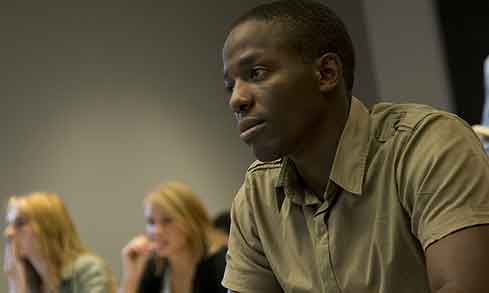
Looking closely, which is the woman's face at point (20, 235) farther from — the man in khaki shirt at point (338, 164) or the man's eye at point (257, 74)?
the man's eye at point (257, 74)

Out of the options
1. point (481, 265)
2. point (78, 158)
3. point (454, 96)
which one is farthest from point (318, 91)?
point (78, 158)

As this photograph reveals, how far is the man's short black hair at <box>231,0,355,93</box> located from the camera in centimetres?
124

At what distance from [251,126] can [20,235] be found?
2950mm

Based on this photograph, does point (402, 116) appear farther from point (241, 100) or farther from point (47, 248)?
point (47, 248)

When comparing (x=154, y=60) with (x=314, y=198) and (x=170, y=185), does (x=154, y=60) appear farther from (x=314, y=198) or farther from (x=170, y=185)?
(x=314, y=198)

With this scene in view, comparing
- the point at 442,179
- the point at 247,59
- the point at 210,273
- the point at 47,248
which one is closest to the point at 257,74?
the point at 247,59

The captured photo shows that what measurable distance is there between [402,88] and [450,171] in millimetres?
3144

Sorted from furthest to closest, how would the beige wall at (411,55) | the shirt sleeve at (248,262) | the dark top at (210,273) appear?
the beige wall at (411,55) < the dark top at (210,273) < the shirt sleeve at (248,262)

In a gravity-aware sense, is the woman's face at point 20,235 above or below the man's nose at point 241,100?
below

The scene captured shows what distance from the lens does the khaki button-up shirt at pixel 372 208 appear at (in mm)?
1120

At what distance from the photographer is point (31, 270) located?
157 inches

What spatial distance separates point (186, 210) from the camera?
12.2 feet

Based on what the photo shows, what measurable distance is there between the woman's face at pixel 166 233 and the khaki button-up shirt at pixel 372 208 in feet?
7.66

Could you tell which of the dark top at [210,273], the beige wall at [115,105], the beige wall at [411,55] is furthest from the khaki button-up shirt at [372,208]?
the beige wall at [115,105]
